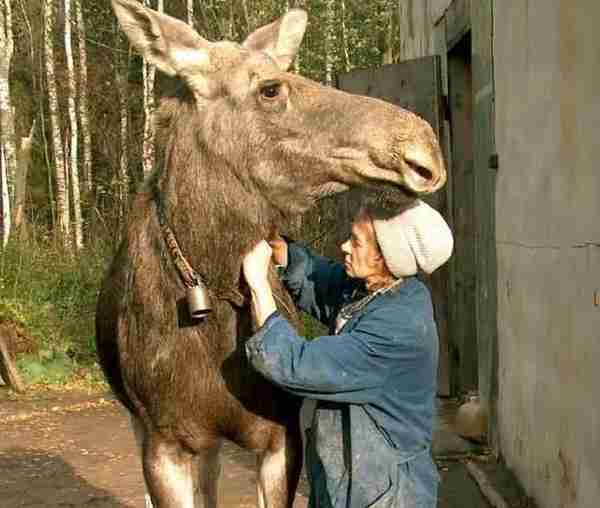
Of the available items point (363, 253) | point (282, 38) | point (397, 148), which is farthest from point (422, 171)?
point (282, 38)

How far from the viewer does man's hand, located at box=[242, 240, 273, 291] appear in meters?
3.33

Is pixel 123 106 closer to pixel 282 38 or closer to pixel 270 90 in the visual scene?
pixel 282 38

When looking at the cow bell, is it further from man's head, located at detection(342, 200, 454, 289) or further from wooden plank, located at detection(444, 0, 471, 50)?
wooden plank, located at detection(444, 0, 471, 50)

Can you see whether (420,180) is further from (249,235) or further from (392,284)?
(249,235)

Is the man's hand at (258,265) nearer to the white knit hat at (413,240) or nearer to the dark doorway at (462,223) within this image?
the white knit hat at (413,240)

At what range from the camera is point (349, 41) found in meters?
29.0

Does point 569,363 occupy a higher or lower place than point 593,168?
lower

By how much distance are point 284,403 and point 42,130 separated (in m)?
26.9

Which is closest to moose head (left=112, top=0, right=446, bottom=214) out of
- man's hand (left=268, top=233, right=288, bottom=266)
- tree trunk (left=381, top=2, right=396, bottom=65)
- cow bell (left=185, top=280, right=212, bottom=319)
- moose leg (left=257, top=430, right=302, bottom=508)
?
man's hand (left=268, top=233, right=288, bottom=266)

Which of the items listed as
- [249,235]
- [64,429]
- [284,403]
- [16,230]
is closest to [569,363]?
[284,403]

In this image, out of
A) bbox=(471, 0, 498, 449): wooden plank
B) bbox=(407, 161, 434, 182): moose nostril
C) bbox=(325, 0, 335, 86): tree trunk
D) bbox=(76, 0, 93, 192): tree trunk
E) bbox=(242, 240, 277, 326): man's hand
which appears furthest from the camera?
bbox=(76, 0, 93, 192): tree trunk

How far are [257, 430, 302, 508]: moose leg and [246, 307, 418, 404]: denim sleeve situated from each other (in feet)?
1.93

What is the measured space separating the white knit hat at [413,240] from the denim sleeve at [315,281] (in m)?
0.52

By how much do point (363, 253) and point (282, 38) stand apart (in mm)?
1049
